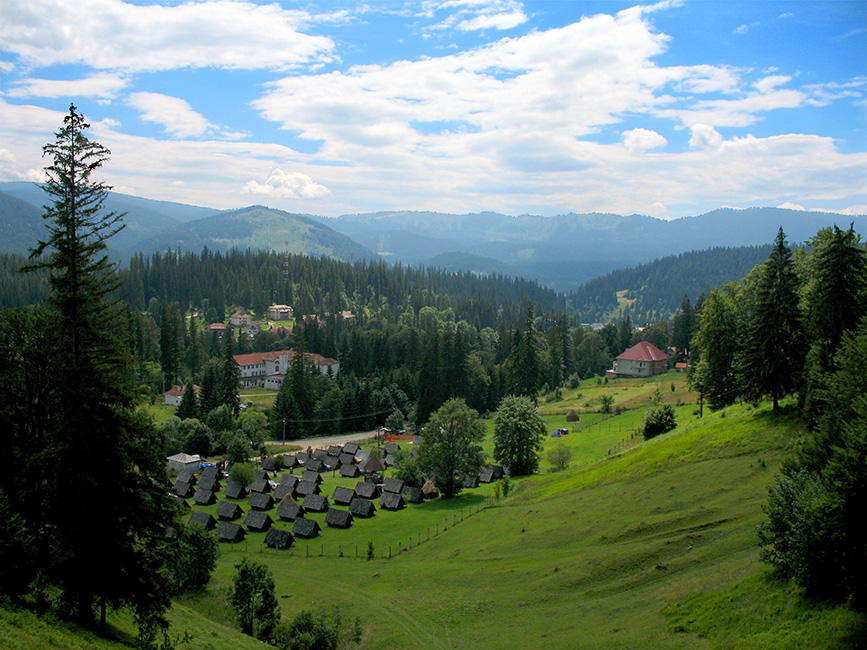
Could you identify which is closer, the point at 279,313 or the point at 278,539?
the point at 278,539

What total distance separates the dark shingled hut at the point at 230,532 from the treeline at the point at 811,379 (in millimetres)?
40058

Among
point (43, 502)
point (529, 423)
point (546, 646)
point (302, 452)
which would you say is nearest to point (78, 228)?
point (43, 502)

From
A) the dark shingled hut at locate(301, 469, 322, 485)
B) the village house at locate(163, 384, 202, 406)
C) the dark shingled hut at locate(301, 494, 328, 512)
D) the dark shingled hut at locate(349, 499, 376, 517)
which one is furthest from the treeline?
the village house at locate(163, 384, 202, 406)

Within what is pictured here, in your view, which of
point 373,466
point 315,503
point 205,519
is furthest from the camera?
point 373,466

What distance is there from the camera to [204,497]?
185 feet

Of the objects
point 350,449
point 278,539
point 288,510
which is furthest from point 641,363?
point 278,539

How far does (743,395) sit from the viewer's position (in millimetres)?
38938

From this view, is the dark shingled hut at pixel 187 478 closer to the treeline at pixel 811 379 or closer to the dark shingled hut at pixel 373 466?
the dark shingled hut at pixel 373 466

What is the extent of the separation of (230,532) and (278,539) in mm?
4864

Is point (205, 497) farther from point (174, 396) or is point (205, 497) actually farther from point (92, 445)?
point (174, 396)

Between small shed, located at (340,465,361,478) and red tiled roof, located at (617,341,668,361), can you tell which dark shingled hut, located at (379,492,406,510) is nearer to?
small shed, located at (340,465,361,478)

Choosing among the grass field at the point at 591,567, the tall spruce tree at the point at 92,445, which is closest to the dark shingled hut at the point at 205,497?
the grass field at the point at 591,567

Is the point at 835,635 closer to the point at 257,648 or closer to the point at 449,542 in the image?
the point at 257,648

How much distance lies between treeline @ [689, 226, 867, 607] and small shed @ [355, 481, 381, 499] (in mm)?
33762
